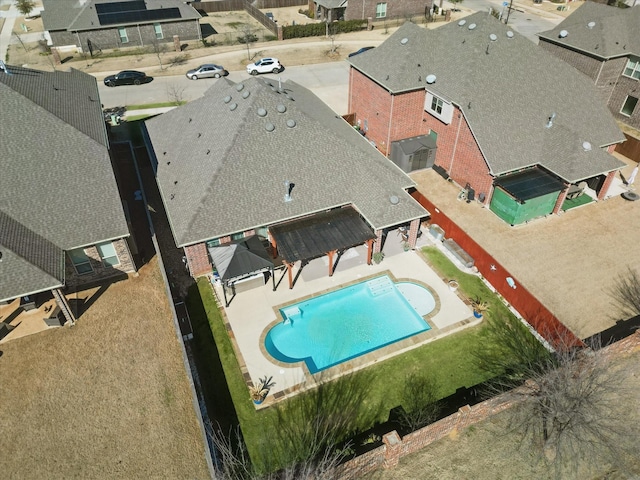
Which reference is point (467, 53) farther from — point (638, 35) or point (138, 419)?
point (138, 419)

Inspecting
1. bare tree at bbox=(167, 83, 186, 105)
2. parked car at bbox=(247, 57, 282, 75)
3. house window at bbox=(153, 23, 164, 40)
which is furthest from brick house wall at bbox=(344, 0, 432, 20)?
bare tree at bbox=(167, 83, 186, 105)

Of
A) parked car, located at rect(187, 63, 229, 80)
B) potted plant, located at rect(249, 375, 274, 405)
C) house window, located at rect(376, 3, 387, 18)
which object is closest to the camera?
potted plant, located at rect(249, 375, 274, 405)

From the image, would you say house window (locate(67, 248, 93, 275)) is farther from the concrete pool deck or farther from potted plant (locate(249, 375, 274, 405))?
potted plant (locate(249, 375, 274, 405))

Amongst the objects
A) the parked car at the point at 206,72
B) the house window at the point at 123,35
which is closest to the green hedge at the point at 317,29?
the parked car at the point at 206,72

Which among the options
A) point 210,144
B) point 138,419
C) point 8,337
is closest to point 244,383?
point 138,419

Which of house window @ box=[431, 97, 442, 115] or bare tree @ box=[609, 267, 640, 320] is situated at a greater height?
house window @ box=[431, 97, 442, 115]

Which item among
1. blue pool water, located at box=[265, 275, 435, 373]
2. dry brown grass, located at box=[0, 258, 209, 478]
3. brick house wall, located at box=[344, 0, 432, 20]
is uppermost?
brick house wall, located at box=[344, 0, 432, 20]
